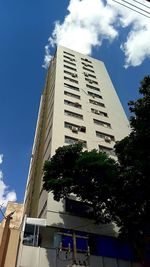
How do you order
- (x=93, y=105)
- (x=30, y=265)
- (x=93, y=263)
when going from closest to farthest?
(x=30, y=265) < (x=93, y=263) < (x=93, y=105)

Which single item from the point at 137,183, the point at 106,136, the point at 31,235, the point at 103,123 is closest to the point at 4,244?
the point at 31,235

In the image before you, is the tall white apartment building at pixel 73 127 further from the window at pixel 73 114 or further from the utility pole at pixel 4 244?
the utility pole at pixel 4 244

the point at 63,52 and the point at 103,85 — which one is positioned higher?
the point at 63,52

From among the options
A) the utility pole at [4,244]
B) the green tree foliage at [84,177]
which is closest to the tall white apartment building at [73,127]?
the green tree foliage at [84,177]

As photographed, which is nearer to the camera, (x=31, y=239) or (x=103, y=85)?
(x=31, y=239)

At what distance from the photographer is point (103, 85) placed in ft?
117

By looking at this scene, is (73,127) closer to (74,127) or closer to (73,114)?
(74,127)

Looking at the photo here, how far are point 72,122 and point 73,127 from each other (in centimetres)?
100

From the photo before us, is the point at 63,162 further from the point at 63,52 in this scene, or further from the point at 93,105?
the point at 63,52

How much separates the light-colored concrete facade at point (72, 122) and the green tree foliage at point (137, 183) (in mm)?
3330

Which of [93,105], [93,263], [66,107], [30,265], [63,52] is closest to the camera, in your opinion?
[30,265]

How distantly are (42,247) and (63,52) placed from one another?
33.5 metres

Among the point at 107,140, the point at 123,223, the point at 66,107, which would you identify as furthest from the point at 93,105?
the point at 123,223

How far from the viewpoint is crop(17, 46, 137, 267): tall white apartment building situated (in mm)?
16656
